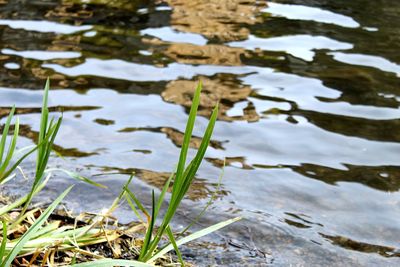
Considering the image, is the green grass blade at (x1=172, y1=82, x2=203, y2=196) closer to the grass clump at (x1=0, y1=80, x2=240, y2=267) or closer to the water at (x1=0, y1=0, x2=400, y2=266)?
the grass clump at (x1=0, y1=80, x2=240, y2=267)

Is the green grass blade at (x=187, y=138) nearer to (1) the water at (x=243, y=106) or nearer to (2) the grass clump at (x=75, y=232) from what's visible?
(2) the grass clump at (x=75, y=232)

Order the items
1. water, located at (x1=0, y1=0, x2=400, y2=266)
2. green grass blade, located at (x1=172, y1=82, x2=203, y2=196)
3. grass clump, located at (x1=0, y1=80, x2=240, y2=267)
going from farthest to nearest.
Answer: water, located at (x1=0, y1=0, x2=400, y2=266), grass clump, located at (x1=0, y1=80, x2=240, y2=267), green grass blade, located at (x1=172, y1=82, x2=203, y2=196)

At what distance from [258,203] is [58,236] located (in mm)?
1429

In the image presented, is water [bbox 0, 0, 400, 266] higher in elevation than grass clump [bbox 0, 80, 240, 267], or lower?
lower

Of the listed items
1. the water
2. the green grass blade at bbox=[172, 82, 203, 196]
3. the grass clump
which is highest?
the green grass blade at bbox=[172, 82, 203, 196]

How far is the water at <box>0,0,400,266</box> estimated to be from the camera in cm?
340

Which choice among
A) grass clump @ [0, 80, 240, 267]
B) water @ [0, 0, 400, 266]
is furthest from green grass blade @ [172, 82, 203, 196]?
water @ [0, 0, 400, 266]

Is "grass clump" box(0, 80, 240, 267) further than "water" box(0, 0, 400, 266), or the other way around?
"water" box(0, 0, 400, 266)

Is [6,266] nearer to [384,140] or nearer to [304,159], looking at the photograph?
[304,159]

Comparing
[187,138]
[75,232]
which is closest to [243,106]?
[75,232]

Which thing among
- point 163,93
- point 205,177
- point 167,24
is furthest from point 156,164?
point 167,24

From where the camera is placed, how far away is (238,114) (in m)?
4.76

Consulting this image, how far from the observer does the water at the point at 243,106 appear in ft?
11.2

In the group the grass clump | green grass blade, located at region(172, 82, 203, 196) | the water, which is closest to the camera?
green grass blade, located at region(172, 82, 203, 196)
